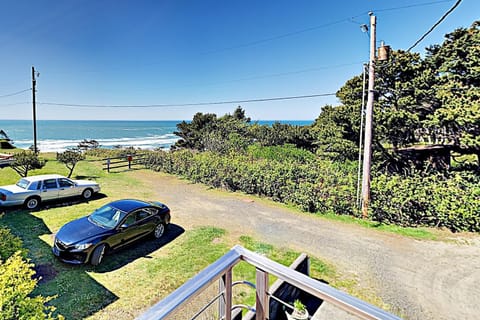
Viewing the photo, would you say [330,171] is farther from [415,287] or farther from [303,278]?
[303,278]

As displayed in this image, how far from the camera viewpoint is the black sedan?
5.65 m

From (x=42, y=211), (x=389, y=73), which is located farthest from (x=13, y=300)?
(x=389, y=73)

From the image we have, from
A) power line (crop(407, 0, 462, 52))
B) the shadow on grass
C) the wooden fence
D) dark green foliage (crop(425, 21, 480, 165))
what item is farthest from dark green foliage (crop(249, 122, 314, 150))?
the shadow on grass

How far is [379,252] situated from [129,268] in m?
6.33

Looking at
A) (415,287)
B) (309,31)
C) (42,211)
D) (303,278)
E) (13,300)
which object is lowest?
(415,287)

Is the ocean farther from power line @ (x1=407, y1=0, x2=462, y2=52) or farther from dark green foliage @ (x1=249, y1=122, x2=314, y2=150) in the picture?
power line @ (x1=407, y1=0, x2=462, y2=52)

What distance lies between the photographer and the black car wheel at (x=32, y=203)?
9.20m

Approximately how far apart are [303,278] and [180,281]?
471 centimetres

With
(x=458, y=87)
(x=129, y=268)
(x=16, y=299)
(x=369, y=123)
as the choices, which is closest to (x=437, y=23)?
(x=369, y=123)

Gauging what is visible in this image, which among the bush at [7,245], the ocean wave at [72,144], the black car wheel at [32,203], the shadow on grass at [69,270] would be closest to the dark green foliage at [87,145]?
the ocean wave at [72,144]

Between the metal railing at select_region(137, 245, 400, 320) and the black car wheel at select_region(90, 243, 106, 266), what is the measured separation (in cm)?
509

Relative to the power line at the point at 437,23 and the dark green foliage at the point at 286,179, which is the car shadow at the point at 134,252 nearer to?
the dark green foliage at the point at 286,179

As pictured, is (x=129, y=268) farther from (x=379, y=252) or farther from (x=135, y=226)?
(x=379, y=252)

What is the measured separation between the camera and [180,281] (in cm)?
534
